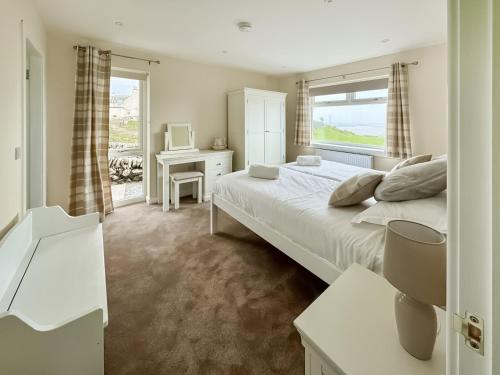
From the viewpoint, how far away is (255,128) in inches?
189

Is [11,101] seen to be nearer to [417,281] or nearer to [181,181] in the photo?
[181,181]

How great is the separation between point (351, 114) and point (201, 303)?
13.6ft

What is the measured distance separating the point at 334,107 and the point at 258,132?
1.51 m

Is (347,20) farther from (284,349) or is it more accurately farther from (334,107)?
(284,349)

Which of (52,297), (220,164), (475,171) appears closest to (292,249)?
(52,297)

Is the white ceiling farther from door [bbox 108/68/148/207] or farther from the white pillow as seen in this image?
the white pillow

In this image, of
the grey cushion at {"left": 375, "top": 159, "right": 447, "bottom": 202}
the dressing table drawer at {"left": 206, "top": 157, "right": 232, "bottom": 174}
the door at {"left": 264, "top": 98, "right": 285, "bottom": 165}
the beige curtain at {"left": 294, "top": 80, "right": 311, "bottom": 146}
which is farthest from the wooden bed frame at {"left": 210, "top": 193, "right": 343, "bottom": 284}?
the beige curtain at {"left": 294, "top": 80, "right": 311, "bottom": 146}

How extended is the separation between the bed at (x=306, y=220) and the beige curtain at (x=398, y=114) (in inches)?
55.6

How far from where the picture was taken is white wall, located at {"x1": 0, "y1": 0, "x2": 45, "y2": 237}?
1609mm

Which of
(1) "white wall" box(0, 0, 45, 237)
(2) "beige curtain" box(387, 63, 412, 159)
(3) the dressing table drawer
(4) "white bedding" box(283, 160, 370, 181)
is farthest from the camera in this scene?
(3) the dressing table drawer

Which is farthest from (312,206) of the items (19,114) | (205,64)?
(205,64)

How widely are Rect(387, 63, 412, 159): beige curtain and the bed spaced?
1.41 m

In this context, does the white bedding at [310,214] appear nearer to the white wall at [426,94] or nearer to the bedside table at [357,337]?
the bedside table at [357,337]

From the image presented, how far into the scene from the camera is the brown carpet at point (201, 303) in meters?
1.44
